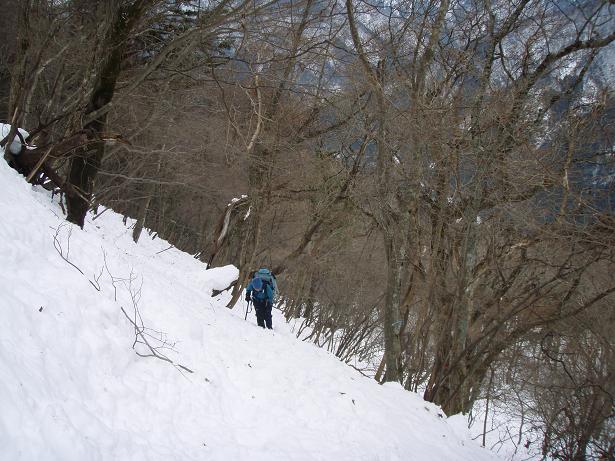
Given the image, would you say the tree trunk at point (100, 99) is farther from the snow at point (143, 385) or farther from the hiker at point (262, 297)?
the hiker at point (262, 297)

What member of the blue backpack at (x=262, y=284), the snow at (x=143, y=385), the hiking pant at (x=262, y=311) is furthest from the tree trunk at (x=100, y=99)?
the hiking pant at (x=262, y=311)

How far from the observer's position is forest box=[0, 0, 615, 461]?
7.03m

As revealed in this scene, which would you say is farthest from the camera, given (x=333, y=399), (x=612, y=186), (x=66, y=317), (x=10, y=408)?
(x=333, y=399)

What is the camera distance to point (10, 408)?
8.91ft

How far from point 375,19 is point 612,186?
5.59 metres

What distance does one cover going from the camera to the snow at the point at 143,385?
320cm

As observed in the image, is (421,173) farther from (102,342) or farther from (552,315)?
(102,342)

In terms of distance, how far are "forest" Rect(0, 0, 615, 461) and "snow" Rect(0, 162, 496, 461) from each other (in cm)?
194

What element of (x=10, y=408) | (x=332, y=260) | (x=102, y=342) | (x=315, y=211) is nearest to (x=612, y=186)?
(x=102, y=342)

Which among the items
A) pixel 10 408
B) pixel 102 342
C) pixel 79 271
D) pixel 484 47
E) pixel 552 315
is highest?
pixel 484 47

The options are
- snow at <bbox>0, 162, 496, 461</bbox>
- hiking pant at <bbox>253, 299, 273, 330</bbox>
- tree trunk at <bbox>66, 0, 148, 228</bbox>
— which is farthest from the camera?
hiking pant at <bbox>253, 299, 273, 330</bbox>

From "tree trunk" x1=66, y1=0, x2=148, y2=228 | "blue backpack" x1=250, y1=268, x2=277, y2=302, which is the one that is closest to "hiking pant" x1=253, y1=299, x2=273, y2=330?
"blue backpack" x1=250, y1=268, x2=277, y2=302

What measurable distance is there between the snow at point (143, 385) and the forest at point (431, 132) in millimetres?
1936

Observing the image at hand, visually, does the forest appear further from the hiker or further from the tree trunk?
the hiker
